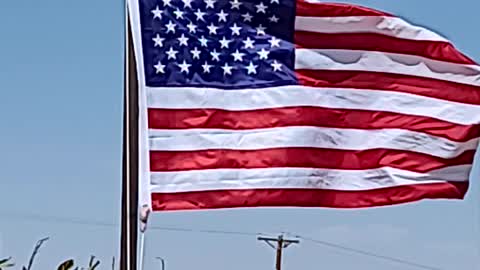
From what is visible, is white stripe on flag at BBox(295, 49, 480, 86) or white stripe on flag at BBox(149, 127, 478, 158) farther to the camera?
white stripe on flag at BBox(295, 49, 480, 86)

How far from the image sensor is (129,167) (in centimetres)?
742

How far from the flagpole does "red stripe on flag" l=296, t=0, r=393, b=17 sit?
1575 mm

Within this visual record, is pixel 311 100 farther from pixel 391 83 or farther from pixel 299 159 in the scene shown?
pixel 391 83

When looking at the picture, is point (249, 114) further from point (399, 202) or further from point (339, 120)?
point (399, 202)

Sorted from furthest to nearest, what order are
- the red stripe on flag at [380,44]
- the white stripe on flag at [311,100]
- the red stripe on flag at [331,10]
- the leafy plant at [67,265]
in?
the red stripe on flag at [380,44], the red stripe on flag at [331,10], the white stripe on flag at [311,100], the leafy plant at [67,265]

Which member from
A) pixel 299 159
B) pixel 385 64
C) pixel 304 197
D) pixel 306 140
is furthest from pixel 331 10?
pixel 304 197

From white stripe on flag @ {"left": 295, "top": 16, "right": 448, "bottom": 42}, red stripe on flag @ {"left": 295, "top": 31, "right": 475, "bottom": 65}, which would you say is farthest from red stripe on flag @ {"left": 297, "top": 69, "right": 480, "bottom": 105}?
white stripe on flag @ {"left": 295, "top": 16, "right": 448, "bottom": 42}

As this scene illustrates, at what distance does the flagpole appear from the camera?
7.28 m

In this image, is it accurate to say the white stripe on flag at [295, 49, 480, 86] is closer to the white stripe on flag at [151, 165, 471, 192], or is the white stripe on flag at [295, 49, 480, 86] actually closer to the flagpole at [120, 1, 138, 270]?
the white stripe on flag at [151, 165, 471, 192]

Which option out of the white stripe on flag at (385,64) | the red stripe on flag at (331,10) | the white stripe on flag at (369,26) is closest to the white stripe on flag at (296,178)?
the white stripe on flag at (385,64)

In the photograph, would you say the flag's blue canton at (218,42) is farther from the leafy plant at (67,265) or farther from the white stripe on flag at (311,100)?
the leafy plant at (67,265)

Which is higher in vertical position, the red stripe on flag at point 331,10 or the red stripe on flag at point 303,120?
the red stripe on flag at point 331,10

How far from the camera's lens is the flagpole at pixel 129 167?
7281 millimetres

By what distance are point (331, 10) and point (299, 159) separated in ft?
3.71
